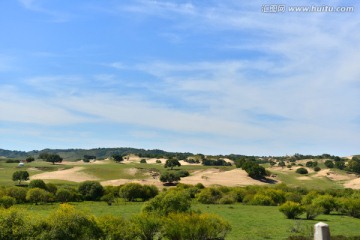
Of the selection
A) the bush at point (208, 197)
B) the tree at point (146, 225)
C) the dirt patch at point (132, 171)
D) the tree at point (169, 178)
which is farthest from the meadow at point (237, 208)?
the tree at point (146, 225)

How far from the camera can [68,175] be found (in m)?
147

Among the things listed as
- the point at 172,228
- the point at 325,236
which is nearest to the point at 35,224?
the point at 172,228

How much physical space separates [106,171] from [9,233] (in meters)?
128

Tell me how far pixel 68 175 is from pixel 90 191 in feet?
165

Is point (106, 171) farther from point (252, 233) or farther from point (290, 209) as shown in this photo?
point (252, 233)

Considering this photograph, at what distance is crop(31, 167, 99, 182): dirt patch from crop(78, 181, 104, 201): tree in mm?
38358

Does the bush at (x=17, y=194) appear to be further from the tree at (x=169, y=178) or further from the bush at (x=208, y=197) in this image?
the tree at (x=169, y=178)

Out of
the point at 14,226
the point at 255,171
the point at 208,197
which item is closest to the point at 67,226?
the point at 14,226

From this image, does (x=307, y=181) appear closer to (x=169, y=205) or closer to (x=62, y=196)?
(x=62, y=196)

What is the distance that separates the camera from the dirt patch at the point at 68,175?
14138 centimetres

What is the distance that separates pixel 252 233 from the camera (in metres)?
50.6

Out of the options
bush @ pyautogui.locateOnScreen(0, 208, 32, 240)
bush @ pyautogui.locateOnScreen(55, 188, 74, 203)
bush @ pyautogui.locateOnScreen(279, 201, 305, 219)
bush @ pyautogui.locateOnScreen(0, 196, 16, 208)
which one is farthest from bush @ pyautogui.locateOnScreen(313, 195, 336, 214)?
bush @ pyautogui.locateOnScreen(0, 196, 16, 208)

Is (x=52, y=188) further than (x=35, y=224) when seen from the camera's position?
Yes

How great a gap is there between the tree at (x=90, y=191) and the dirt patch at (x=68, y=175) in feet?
126
